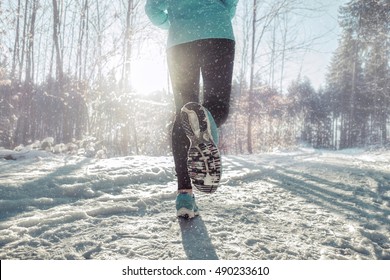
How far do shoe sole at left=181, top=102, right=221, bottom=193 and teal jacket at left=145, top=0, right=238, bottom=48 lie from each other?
1.28 feet

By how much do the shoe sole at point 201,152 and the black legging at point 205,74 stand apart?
168 mm

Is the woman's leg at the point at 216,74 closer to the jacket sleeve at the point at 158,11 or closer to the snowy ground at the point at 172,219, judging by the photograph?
the jacket sleeve at the point at 158,11

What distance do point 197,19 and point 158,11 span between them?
272 millimetres

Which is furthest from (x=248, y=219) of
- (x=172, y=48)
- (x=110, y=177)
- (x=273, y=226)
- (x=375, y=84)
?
(x=375, y=84)

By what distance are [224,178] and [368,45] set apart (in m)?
26.9

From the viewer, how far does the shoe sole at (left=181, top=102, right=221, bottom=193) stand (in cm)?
119

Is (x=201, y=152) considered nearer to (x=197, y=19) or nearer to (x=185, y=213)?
(x=185, y=213)

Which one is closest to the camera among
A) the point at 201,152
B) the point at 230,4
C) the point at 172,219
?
the point at 201,152

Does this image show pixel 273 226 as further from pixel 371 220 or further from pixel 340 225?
pixel 371 220

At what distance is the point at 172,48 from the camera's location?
4.81 ft

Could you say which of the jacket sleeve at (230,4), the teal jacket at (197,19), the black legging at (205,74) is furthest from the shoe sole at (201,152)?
the jacket sleeve at (230,4)

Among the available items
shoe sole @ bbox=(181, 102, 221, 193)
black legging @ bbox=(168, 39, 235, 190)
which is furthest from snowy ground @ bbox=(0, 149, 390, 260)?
black legging @ bbox=(168, 39, 235, 190)

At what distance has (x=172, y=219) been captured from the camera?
1.37 metres

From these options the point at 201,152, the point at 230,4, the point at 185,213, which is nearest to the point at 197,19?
the point at 230,4
